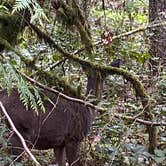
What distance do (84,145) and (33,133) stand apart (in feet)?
2.54

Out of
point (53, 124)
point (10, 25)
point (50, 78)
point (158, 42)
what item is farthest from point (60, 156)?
point (158, 42)

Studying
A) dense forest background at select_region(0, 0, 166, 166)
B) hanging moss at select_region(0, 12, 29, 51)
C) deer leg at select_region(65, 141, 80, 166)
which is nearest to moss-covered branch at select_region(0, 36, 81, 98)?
dense forest background at select_region(0, 0, 166, 166)

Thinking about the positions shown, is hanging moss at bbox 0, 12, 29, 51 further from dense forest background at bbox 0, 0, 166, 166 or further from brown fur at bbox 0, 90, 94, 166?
brown fur at bbox 0, 90, 94, 166

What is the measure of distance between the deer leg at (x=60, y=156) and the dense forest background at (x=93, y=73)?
248mm

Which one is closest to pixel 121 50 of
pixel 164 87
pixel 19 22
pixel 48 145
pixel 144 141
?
pixel 164 87

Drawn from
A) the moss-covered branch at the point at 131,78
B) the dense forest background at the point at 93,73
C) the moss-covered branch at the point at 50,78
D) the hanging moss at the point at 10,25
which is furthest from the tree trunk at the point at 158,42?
the hanging moss at the point at 10,25

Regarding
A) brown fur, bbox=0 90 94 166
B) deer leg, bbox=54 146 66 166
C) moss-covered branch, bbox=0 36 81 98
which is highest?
moss-covered branch, bbox=0 36 81 98

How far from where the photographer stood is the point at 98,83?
17.2 feet

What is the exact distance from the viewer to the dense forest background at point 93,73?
4.04m

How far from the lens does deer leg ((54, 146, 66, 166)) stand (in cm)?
537

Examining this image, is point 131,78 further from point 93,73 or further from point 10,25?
point 10,25

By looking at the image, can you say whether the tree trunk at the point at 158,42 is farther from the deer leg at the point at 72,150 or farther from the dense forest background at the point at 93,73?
the deer leg at the point at 72,150

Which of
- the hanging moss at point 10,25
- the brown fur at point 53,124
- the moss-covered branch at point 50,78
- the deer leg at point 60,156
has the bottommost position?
the deer leg at point 60,156

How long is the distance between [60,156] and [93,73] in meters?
1.32
